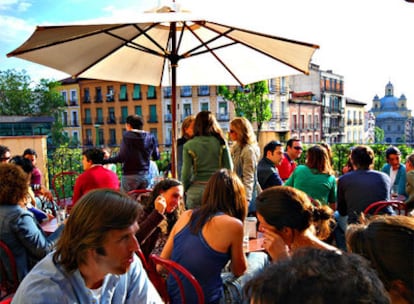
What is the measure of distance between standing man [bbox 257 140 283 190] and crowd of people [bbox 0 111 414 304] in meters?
0.01

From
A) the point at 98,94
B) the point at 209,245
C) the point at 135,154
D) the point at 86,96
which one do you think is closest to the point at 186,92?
the point at 98,94

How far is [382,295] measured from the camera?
0.80m

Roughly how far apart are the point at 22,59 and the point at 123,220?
117 inches

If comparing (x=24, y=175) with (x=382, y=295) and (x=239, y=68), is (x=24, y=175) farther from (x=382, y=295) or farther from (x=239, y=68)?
(x=239, y=68)

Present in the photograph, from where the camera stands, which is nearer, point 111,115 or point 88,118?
point 111,115

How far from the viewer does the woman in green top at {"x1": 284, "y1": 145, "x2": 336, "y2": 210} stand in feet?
12.8

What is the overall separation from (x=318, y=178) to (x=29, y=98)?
46849 millimetres

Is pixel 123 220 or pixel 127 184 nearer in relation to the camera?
pixel 123 220

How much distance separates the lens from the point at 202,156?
12.3ft

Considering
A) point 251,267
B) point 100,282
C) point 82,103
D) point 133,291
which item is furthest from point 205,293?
point 82,103

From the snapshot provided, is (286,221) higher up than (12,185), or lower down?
lower down

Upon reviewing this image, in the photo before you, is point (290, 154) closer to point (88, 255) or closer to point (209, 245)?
point (209, 245)

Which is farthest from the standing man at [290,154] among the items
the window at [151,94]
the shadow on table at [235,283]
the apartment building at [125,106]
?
the window at [151,94]

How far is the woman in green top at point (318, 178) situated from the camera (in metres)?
3.89
